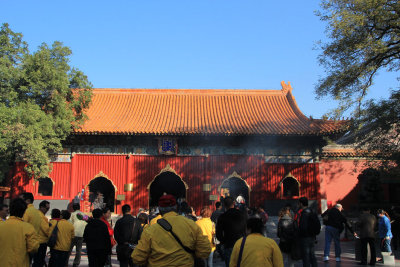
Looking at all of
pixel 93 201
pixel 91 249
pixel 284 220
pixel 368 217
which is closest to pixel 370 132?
pixel 368 217

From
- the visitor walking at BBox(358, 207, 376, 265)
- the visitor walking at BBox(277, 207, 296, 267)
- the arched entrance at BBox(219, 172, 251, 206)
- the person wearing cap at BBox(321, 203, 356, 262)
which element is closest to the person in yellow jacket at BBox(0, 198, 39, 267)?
the visitor walking at BBox(277, 207, 296, 267)

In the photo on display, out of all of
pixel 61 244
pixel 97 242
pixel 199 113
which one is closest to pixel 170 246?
pixel 97 242

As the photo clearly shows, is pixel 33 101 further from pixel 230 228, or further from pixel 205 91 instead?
pixel 230 228

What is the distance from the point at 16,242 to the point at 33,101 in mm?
11674

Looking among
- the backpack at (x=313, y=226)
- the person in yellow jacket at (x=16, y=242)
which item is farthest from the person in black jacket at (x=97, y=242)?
the backpack at (x=313, y=226)

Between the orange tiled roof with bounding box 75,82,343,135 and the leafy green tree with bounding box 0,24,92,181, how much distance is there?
1.75m

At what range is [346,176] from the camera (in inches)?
760

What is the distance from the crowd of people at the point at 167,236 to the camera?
334cm

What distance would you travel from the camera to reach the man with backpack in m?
6.41

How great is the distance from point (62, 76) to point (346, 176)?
1502 cm

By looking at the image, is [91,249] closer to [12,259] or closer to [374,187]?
[12,259]

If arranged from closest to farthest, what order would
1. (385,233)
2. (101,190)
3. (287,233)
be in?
(287,233) < (385,233) < (101,190)

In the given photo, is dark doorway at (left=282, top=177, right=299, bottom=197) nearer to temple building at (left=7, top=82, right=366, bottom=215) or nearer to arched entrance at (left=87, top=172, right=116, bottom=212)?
temple building at (left=7, top=82, right=366, bottom=215)

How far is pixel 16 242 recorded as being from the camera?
4.35 metres
